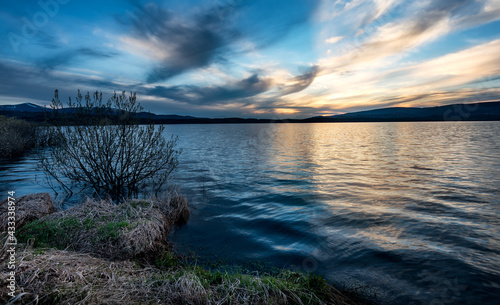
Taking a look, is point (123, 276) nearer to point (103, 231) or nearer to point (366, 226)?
point (103, 231)

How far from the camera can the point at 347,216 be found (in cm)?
1182

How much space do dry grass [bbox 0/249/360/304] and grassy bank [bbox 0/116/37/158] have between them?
2961 centimetres

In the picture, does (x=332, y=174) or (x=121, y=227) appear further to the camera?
(x=332, y=174)

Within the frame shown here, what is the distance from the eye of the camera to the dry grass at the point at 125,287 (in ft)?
14.1

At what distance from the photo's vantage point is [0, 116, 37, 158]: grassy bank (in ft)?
88.3

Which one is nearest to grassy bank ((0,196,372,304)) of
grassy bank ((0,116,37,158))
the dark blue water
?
the dark blue water

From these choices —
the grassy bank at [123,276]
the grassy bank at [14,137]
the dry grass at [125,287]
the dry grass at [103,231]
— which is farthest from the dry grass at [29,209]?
the grassy bank at [14,137]

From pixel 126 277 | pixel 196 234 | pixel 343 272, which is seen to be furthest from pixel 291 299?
pixel 196 234

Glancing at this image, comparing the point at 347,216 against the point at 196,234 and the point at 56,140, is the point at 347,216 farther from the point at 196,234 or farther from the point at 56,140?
the point at 56,140

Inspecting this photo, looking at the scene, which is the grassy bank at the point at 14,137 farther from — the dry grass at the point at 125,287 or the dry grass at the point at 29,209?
the dry grass at the point at 125,287

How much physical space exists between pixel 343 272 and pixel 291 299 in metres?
3.05

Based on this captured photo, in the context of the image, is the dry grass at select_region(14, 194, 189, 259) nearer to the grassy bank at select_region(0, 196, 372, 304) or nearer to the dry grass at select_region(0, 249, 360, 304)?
the grassy bank at select_region(0, 196, 372, 304)

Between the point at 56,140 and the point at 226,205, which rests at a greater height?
the point at 56,140

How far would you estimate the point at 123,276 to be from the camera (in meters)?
5.35
